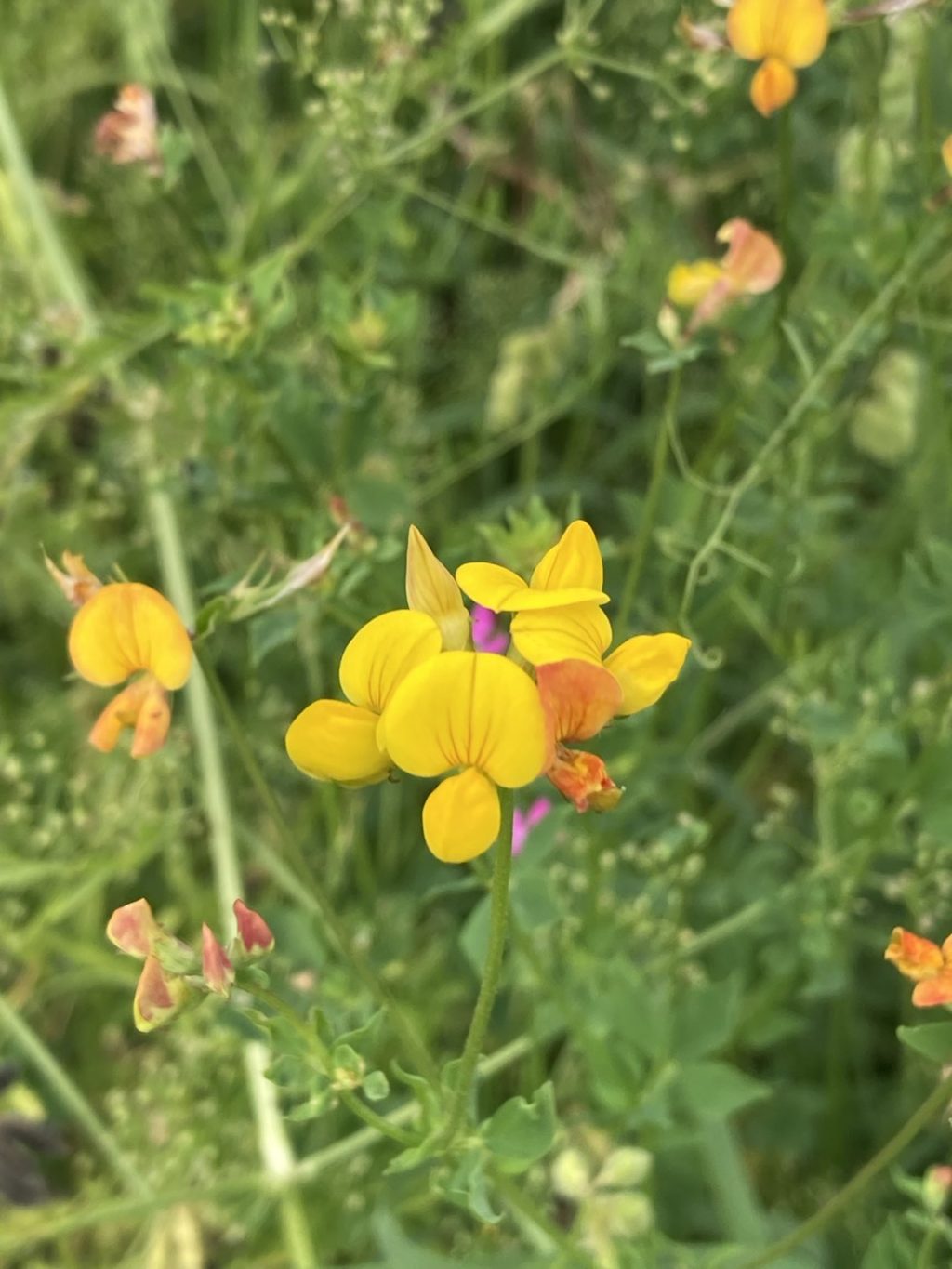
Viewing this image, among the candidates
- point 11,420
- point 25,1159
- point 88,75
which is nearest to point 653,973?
point 25,1159

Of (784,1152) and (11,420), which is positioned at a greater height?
(11,420)

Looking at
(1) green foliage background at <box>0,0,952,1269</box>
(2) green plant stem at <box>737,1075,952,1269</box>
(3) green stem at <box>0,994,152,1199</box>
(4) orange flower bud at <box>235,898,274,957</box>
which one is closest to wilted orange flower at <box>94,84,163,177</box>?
(1) green foliage background at <box>0,0,952,1269</box>

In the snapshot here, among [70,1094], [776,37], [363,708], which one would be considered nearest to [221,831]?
[70,1094]

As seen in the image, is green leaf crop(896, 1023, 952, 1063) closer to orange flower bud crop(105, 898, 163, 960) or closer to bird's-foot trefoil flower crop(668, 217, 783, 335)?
orange flower bud crop(105, 898, 163, 960)

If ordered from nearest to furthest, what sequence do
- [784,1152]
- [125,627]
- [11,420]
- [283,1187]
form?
[125,627]
[283,1187]
[11,420]
[784,1152]

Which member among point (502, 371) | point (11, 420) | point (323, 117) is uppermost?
point (323, 117)

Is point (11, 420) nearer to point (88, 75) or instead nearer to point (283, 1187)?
point (88, 75)

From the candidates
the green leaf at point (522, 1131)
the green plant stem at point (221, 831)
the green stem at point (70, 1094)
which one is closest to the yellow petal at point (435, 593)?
the green leaf at point (522, 1131)

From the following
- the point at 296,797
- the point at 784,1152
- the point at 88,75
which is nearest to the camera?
the point at 784,1152

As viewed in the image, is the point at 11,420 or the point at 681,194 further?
the point at 681,194
